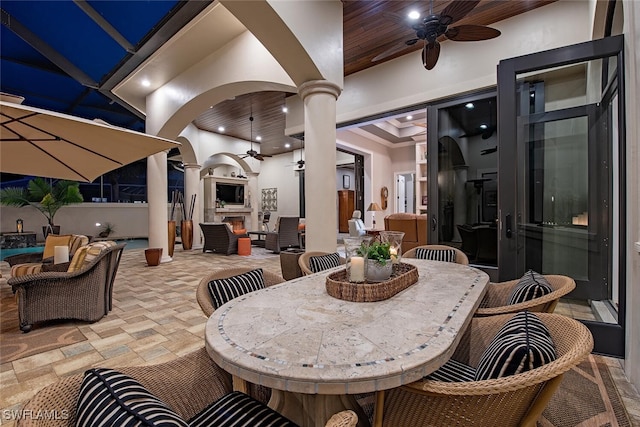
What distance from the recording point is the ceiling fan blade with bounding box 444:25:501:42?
9.61 feet

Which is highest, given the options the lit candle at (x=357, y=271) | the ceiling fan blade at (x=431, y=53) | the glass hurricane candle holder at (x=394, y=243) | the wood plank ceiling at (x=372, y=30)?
the wood plank ceiling at (x=372, y=30)

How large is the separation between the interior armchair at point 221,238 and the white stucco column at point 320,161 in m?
4.48

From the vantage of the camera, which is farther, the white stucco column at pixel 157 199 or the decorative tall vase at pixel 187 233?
the decorative tall vase at pixel 187 233

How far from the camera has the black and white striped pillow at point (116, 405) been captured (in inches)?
23.4

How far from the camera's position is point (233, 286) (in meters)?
1.73

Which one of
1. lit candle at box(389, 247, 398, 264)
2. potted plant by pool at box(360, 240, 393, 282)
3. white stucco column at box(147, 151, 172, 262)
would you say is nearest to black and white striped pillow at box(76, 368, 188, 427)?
potted plant by pool at box(360, 240, 393, 282)

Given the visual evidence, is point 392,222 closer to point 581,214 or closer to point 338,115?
point 338,115

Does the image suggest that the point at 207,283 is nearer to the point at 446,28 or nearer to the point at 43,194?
the point at 446,28

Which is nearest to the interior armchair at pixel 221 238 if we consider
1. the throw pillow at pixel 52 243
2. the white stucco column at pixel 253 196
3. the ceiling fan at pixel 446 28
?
the throw pillow at pixel 52 243

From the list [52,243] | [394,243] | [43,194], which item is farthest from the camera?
[43,194]

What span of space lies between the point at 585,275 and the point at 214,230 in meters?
7.03

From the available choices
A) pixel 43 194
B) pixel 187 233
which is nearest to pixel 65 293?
pixel 187 233

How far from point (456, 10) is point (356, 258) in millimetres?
2480

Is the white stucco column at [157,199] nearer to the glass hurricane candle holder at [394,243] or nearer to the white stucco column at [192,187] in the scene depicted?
the white stucco column at [192,187]
